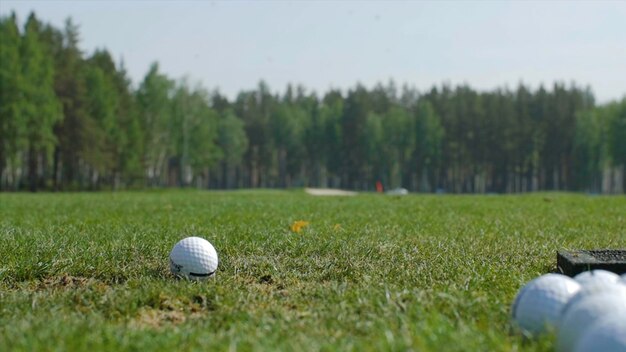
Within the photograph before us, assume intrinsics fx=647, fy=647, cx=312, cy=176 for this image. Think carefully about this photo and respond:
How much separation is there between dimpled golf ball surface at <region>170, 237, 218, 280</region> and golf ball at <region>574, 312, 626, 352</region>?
3128mm

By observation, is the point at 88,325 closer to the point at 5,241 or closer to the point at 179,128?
the point at 5,241

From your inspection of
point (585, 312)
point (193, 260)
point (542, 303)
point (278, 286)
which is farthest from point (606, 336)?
point (193, 260)

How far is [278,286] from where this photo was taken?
16.6ft

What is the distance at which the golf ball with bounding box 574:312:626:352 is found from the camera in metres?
2.67

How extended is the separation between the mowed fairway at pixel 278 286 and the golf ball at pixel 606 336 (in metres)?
0.35

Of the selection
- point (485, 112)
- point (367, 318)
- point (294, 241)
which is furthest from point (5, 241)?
point (485, 112)

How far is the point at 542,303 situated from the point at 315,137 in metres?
84.2

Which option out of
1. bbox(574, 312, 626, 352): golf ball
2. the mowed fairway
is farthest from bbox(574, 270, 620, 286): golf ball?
bbox(574, 312, 626, 352): golf ball

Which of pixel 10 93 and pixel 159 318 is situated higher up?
pixel 10 93

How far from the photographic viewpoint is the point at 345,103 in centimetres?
8869

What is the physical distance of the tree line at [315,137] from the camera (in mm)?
53219

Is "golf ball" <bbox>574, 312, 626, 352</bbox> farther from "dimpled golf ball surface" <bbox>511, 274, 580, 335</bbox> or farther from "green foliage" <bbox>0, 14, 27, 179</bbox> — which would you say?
"green foliage" <bbox>0, 14, 27, 179</bbox>

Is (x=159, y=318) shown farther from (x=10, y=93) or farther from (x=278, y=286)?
(x=10, y=93)

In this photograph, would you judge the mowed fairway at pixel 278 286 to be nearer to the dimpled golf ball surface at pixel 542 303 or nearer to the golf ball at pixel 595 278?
the dimpled golf ball surface at pixel 542 303
